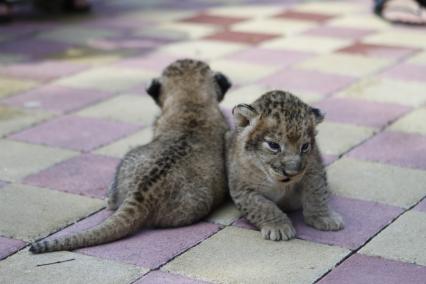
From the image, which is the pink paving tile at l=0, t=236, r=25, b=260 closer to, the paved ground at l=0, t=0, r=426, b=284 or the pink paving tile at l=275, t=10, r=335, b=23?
the paved ground at l=0, t=0, r=426, b=284

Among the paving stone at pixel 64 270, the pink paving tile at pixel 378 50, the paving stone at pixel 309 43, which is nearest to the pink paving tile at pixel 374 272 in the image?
the paving stone at pixel 64 270

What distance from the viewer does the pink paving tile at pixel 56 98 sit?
347 inches

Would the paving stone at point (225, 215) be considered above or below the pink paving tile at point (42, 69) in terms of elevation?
below

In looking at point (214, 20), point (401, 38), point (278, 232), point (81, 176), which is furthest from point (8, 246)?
point (214, 20)

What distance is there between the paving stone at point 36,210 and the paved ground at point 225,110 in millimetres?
13

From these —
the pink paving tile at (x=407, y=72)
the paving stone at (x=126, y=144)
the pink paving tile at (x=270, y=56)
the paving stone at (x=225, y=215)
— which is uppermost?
the pink paving tile at (x=407, y=72)

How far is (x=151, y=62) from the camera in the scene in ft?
33.7

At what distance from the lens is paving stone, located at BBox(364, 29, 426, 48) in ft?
35.3

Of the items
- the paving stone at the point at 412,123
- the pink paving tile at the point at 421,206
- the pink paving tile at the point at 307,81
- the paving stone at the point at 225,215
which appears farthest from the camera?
the pink paving tile at the point at 307,81

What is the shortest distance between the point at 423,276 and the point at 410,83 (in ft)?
13.6

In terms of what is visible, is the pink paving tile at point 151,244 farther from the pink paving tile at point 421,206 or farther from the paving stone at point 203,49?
the paving stone at point 203,49

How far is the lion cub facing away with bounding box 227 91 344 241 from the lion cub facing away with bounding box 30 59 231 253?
0.20 meters

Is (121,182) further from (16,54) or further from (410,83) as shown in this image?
(16,54)

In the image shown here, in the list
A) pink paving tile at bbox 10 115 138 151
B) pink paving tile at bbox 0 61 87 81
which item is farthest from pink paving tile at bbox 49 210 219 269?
pink paving tile at bbox 0 61 87 81
